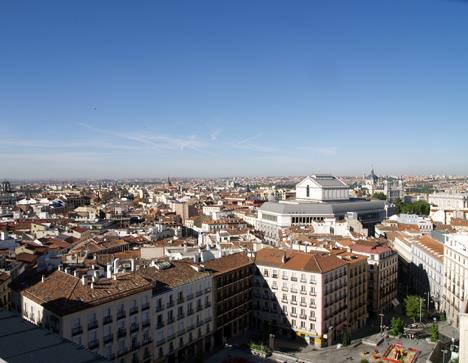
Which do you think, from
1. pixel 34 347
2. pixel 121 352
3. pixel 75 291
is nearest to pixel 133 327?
pixel 121 352

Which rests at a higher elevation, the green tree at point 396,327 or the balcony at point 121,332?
the balcony at point 121,332

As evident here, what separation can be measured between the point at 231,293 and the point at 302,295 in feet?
22.5

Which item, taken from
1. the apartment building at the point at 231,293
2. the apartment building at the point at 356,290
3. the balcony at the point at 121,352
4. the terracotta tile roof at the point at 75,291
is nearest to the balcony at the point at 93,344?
the balcony at the point at 121,352

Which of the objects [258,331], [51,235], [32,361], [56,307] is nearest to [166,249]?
[258,331]

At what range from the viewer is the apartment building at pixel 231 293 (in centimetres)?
4728

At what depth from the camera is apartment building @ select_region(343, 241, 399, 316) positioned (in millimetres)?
57938

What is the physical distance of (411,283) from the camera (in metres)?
71.5

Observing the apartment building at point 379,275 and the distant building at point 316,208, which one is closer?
the apartment building at point 379,275

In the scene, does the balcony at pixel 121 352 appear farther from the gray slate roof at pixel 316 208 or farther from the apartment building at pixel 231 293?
the gray slate roof at pixel 316 208

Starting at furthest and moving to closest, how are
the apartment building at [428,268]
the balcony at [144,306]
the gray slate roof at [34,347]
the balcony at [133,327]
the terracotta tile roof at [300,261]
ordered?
the apartment building at [428,268], the terracotta tile roof at [300,261], the balcony at [144,306], the balcony at [133,327], the gray slate roof at [34,347]

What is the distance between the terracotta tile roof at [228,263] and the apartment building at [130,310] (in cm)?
278

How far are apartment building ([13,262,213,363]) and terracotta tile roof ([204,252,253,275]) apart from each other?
2.78m

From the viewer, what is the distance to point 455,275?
5556 centimetres

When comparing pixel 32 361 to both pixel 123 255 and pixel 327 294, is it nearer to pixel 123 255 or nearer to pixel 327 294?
pixel 327 294
